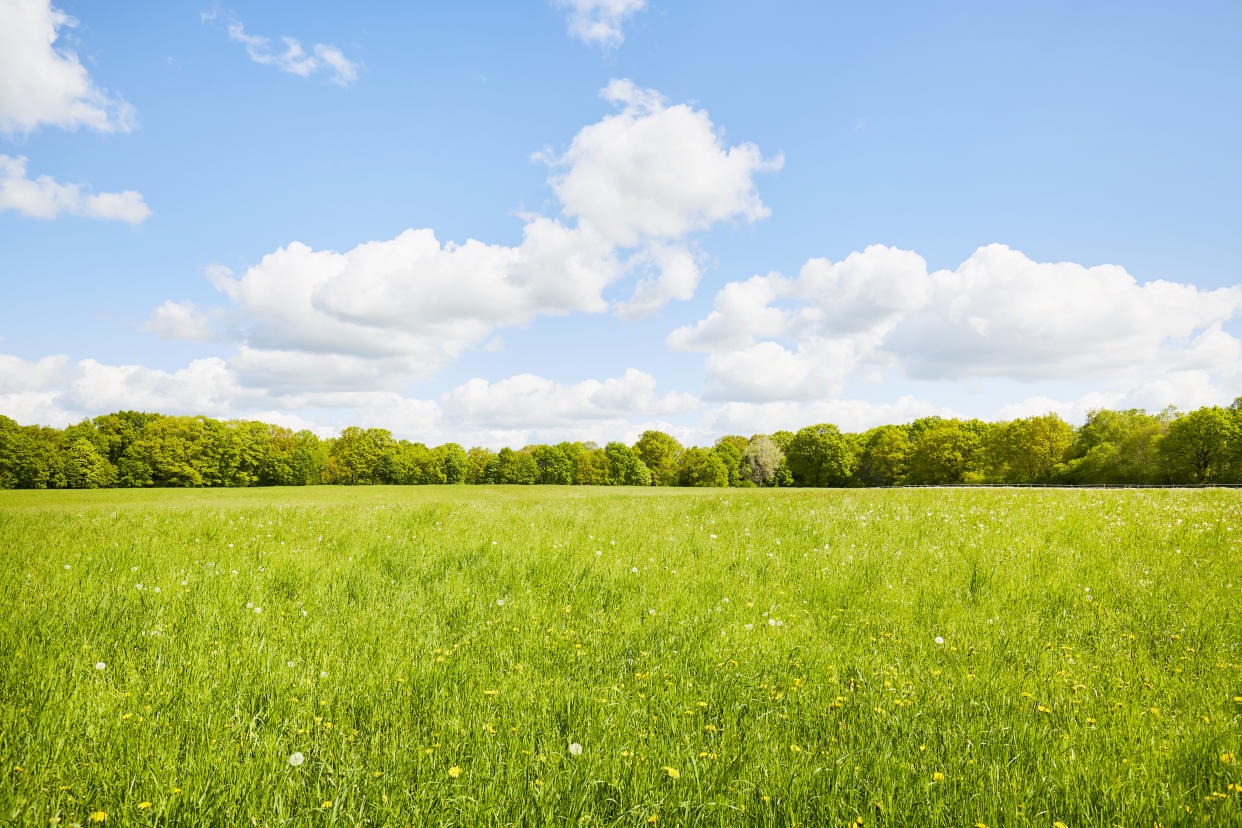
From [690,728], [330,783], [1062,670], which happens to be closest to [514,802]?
[330,783]

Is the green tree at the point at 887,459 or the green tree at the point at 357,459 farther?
the green tree at the point at 357,459

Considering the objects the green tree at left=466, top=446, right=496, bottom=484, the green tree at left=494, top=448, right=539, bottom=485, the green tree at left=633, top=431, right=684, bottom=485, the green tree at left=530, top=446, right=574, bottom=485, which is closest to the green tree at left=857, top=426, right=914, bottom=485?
the green tree at left=633, top=431, right=684, bottom=485

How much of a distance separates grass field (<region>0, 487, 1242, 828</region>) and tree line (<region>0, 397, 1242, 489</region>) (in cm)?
8041

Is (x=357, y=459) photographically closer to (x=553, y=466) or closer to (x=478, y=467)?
(x=478, y=467)

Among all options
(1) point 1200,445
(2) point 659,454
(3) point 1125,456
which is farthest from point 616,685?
(2) point 659,454

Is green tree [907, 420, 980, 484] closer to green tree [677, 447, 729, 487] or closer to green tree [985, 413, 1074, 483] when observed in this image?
green tree [985, 413, 1074, 483]

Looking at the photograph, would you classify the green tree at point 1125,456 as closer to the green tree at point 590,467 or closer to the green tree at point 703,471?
the green tree at point 703,471

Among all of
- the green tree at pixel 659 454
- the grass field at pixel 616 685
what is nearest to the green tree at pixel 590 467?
the green tree at pixel 659 454

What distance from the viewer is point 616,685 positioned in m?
4.24

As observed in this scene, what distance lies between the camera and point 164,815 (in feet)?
8.69

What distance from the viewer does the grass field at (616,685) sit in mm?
2904

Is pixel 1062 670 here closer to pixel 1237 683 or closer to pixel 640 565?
pixel 1237 683

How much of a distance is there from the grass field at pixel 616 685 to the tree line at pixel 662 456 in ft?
264

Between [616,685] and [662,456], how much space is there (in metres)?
109
